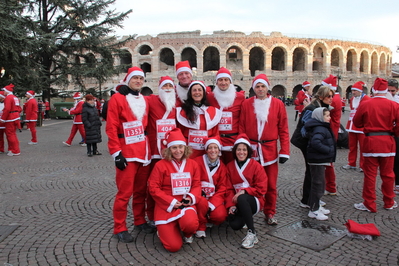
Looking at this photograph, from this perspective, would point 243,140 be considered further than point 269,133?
No

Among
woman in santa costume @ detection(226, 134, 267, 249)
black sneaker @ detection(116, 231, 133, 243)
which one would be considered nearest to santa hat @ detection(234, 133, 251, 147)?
woman in santa costume @ detection(226, 134, 267, 249)

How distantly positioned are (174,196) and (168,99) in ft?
4.22

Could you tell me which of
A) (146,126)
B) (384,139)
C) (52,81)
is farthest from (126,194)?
(52,81)

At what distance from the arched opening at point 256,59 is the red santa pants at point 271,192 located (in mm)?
44493

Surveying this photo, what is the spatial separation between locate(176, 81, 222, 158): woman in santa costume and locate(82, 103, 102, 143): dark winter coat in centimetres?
597

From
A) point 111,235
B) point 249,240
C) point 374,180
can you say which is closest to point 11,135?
point 111,235

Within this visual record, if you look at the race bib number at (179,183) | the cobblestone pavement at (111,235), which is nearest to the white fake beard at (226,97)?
the race bib number at (179,183)

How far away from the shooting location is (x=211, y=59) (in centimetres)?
4781

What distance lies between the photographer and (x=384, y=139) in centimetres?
463

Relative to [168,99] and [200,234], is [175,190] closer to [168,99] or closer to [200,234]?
[200,234]

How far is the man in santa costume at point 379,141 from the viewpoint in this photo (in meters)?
4.62

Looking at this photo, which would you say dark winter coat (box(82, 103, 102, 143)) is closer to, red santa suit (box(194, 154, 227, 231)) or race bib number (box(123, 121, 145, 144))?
race bib number (box(123, 121, 145, 144))

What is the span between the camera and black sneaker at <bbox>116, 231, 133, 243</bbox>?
376 centimetres

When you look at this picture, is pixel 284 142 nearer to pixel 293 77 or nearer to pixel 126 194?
pixel 126 194
